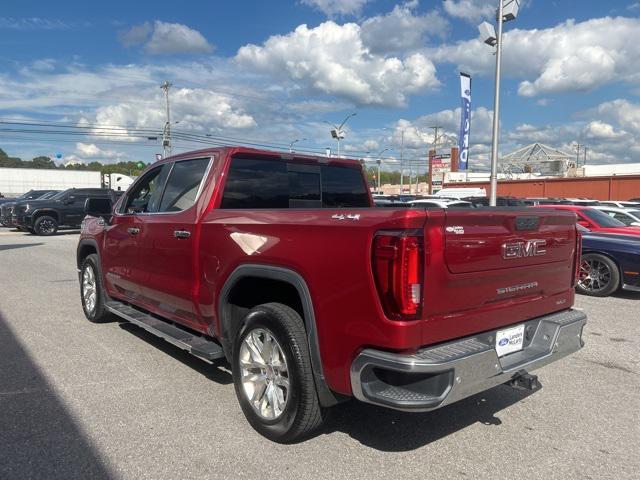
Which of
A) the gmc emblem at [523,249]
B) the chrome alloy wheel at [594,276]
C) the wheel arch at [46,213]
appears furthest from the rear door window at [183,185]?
the wheel arch at [46,213]

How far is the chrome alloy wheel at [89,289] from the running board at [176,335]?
905mm

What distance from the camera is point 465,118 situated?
24.1m

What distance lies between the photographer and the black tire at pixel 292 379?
10.1ft

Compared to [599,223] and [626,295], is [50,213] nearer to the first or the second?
[599,223]

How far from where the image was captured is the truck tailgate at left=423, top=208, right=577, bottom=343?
2738mm

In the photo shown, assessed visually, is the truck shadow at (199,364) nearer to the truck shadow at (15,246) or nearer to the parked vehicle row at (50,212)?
the truck shadow at (15,246)

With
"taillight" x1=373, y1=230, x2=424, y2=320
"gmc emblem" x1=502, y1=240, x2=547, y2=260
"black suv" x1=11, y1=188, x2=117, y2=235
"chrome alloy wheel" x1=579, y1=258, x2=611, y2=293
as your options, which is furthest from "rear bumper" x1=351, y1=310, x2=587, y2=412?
"black suv" x1=11, y1=188, x2=117, y2=235

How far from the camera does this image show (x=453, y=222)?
109 inches

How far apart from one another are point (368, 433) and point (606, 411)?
1847 mm

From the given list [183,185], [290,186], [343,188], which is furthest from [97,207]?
[343,188]

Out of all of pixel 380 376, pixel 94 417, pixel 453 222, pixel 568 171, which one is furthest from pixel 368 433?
pixel 568 171

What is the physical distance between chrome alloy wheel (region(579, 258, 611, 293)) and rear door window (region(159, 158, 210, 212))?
6615 mm

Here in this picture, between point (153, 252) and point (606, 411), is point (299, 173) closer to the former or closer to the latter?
point (153, 252)

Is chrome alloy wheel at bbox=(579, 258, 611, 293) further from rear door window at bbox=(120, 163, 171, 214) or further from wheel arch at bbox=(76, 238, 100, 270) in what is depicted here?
wheel arch at bbox=(76, 238, 100, 270)
